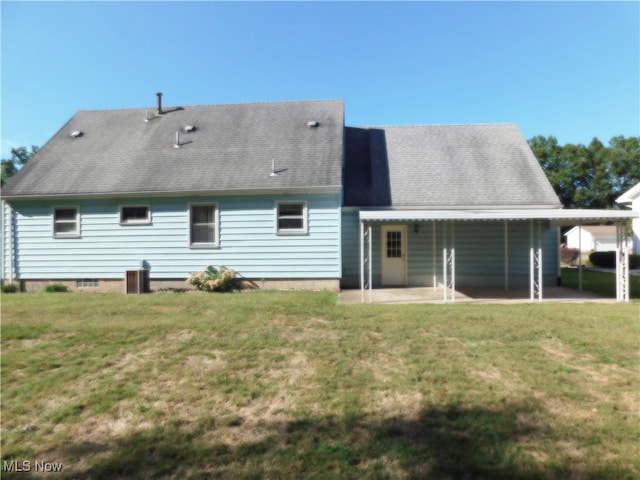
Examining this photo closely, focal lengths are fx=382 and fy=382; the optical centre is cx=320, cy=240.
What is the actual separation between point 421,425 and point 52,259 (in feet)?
44.0

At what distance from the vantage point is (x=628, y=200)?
20.4 metres

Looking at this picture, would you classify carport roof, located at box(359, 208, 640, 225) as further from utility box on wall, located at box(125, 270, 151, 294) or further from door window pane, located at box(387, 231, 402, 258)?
utility box on wall, located at box(125, 270, 151, 294)

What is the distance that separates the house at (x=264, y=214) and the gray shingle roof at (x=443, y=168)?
6 cm

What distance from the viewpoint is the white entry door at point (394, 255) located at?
1282 centimetres

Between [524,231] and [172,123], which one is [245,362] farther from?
[172,123]

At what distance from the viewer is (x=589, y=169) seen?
169 feet

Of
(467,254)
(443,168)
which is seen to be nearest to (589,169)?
(443,168)

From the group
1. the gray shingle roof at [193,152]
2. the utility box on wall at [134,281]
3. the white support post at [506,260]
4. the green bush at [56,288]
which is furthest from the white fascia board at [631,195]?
the green bush at [56,288]

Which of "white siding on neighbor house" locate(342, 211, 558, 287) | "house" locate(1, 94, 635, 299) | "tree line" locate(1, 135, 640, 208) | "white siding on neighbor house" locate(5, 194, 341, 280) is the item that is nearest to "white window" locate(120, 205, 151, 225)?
"house" locate(1, 94, 635, 299)

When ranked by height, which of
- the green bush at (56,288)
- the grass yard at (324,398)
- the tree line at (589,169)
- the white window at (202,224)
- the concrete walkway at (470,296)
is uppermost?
the tree line at (589,169)

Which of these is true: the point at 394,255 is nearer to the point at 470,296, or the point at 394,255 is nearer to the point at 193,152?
the point at 470,296

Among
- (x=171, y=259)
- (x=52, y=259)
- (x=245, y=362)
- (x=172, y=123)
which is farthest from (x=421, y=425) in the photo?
(x=172, y=123)

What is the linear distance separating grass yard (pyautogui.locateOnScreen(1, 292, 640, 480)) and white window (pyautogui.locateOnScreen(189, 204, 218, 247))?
536 centimetres

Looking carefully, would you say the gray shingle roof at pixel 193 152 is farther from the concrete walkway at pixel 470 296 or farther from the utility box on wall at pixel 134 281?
the concrete walkway at pixel 470 296
